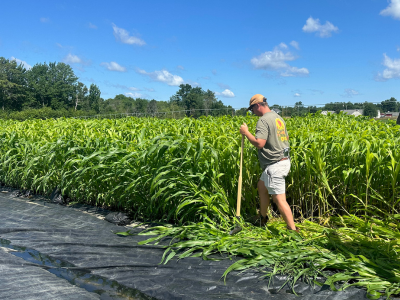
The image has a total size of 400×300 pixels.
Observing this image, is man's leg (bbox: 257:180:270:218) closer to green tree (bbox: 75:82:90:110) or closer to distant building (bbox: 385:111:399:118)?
distant building (bbox: 385:111:399:118)

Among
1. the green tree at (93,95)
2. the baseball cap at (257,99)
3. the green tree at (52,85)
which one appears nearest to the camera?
the baseball cap at (257,99)

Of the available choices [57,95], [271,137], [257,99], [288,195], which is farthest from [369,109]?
[57,95]

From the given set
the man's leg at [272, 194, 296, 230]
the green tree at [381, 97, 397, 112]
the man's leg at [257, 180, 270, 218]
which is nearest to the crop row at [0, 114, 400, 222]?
the man's leg at [257, 180, 270, 218]

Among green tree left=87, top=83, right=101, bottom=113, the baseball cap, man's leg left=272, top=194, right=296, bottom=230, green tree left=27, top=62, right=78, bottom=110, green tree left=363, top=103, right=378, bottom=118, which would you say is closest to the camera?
man's leg left=272, top=194, right=296, bottom=230

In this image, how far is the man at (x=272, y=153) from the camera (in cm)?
338

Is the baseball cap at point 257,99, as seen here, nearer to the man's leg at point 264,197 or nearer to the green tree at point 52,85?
the man's leg at point 264,197

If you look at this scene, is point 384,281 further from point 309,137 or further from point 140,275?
point 309,137

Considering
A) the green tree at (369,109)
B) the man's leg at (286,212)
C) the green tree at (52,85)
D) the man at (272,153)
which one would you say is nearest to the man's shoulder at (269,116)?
the man at (272,153)

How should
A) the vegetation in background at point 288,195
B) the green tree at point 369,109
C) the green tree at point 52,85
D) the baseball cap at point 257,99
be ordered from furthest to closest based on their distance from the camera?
the green tree at point 52,85 < the green tree at point 369,109 < the baseball cap at point 257,99 < the vegetation in background at point 288,195

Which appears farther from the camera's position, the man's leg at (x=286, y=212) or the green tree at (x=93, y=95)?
the green tree at (x=93, y=95)

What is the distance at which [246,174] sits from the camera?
3957mm

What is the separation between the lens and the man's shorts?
11.1 feet

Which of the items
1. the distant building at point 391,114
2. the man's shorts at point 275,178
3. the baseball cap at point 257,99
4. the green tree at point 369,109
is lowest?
the man's shorts at point 275,178

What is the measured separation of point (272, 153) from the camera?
11.3ft
